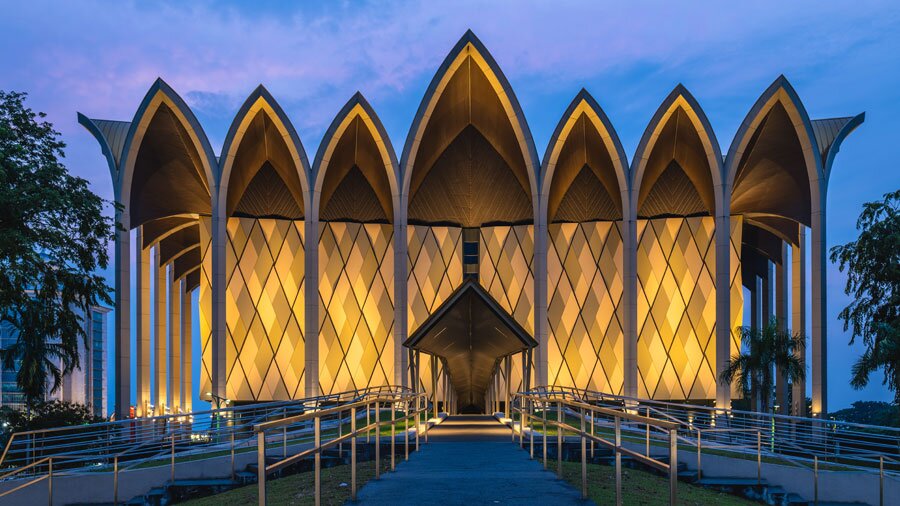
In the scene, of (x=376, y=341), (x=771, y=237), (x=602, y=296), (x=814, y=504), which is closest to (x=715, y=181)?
(x=602, y=296)

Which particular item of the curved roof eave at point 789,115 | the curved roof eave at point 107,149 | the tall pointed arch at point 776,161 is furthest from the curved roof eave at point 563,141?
the curved roof eave at point 107,149

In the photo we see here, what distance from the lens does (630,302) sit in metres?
38.1

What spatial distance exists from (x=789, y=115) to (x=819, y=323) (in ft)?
30.7

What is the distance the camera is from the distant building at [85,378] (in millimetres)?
100500

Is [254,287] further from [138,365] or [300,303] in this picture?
[138,365]

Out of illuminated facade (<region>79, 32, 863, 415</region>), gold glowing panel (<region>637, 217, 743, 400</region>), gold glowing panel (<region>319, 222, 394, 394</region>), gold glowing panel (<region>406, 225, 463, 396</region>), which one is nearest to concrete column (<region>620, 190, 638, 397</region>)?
illuminated facade (<region>79, 32, 863, 415</region>)

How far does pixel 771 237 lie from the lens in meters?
50.2

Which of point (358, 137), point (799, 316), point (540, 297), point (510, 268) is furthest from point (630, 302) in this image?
point (358, 137)

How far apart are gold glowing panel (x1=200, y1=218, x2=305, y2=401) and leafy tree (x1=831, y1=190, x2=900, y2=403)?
26.2 meters

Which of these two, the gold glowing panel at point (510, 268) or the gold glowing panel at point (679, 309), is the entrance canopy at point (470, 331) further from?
the gold glowing panel at point (679, 309)

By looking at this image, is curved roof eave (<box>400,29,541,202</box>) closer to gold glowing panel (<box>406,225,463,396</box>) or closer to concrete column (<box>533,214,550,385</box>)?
concrete column (<box>533,214,550,385</box>)

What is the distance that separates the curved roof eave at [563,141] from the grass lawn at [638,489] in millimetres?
23606

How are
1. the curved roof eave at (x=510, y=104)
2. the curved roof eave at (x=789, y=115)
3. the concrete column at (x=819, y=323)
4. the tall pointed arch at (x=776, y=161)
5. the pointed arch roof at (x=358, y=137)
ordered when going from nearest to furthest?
1. the concrete column at (x=819, y=323)
2. the curved roof eave at (x=789, y=115)
3. the tall pointed arch at (x=776, y=161)
4. the curved roof eave at (x=510, y=104)
5. the pointed arch roof at (x=358, y=137)

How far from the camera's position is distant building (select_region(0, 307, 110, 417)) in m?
100
